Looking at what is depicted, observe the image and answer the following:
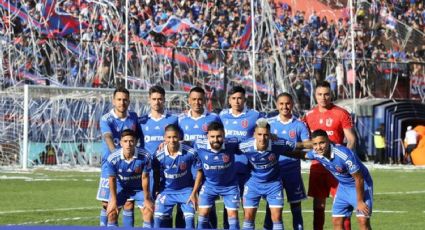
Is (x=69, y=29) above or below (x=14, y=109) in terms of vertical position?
above

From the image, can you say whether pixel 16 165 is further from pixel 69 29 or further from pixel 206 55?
pixel 206 55

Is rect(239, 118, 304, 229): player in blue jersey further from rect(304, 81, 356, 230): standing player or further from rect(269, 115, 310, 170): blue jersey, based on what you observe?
rect(304, 81, 356, 230): standing player

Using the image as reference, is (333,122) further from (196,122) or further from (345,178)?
(196,122)

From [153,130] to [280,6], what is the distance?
21.5m

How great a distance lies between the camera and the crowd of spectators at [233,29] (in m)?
32.2

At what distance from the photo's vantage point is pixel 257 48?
3522 centimetres

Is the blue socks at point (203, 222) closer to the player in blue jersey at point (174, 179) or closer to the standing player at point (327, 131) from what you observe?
the player in blue jersey at point (174, 179)

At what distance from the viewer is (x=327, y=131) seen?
52.0ft

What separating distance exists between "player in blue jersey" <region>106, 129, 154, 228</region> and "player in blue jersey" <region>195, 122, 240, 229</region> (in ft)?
2.44

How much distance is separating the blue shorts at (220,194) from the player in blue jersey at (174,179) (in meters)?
0.19

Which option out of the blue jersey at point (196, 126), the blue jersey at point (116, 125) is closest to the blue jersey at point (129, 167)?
the blue jersey at point (116, 125)

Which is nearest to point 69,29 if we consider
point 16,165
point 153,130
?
point 16,165

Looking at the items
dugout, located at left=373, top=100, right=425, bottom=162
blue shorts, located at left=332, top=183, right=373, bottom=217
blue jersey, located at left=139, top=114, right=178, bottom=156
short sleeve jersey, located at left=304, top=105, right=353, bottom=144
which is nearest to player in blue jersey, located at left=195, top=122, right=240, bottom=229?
blue jersey, located at left=139, top=114, right=178, bottom=156

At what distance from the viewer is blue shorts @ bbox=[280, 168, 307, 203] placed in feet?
52.9
